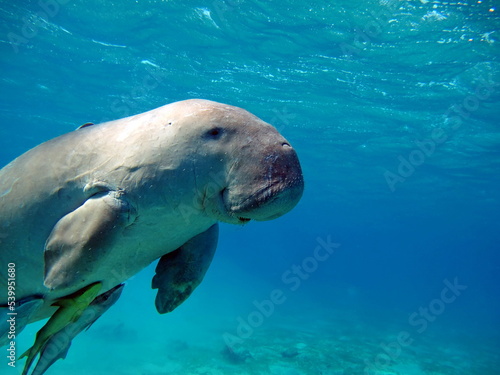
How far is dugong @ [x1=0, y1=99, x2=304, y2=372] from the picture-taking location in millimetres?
1731

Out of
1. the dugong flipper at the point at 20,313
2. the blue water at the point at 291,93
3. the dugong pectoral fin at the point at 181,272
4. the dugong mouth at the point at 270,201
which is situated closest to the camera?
the dugong mouth at the point at 270,201

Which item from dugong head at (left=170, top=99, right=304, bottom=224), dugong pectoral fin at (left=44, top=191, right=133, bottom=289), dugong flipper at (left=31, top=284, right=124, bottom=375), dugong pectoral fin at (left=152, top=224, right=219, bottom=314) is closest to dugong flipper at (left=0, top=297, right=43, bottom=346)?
dugong flipper at (left=31, top=284, right=124, bottom=375)

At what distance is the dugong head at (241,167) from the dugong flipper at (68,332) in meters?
1.19

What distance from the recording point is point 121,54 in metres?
15.4

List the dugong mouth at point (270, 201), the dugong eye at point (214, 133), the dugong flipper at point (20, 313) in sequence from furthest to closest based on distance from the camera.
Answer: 1. the dugong flipper at point (20, 313)
2. the dugong eye at point (214, 133)
3. the dugong mouth at point (270, 201)

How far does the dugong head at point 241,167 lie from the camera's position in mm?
1688

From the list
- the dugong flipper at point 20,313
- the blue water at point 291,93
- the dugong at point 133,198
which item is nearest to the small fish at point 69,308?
the dugong at point 133,198

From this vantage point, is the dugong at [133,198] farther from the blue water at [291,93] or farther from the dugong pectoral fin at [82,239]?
the blue water at [291,93]

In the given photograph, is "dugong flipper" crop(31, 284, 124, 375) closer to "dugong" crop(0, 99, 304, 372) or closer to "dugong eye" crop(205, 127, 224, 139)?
"dugong" crop(0, 99, 304, 372)

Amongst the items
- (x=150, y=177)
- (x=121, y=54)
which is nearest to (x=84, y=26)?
(x=121, y=54)

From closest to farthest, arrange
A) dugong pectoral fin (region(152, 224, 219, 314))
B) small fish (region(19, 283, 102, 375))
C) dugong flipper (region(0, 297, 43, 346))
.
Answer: small fish (region(19, 283, 102, 375)), dugong flipper (region(0, 297, 43, 346)), dugong pectoral fin (region(152, 224, 219, 314))

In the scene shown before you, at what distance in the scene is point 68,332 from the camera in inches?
95.6

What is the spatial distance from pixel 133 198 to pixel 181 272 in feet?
2.36

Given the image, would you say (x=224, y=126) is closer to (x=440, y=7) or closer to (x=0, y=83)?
(x=440, y=7)
